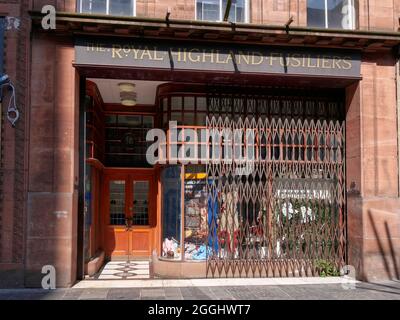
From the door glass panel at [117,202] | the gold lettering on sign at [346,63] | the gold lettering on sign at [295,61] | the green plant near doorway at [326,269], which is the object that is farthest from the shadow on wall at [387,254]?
the door glass panel at [117,202]

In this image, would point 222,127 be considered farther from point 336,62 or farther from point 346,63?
point 346,63

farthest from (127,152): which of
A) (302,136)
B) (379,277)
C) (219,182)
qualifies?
(379,277)

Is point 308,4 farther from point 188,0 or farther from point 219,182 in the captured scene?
point 219,182

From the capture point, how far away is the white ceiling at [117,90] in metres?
12.9

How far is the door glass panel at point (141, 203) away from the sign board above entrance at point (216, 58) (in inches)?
214

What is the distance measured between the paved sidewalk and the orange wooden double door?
15.8ft

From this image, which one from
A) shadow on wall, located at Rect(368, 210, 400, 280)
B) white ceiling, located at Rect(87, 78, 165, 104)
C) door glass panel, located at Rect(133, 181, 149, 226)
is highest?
white ceiling, located at Rect(87, 78, 165, 104)

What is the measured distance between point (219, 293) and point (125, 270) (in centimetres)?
387

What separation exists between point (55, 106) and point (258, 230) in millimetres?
5330

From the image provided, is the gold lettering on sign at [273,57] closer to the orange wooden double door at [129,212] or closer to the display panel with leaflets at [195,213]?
the display panel with leaflets at [195,213]

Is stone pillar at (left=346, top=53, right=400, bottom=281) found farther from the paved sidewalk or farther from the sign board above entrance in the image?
the paved sidewalk

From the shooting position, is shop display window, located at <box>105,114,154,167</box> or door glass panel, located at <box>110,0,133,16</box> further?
shop display window, located at <box>105,114,154,167</box>

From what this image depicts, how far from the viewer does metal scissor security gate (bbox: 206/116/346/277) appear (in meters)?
12.1

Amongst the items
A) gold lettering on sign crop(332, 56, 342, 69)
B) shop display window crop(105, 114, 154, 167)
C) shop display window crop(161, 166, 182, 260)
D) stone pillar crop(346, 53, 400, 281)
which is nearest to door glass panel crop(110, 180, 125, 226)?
shop display window crop(105, 114, 154, 167)
